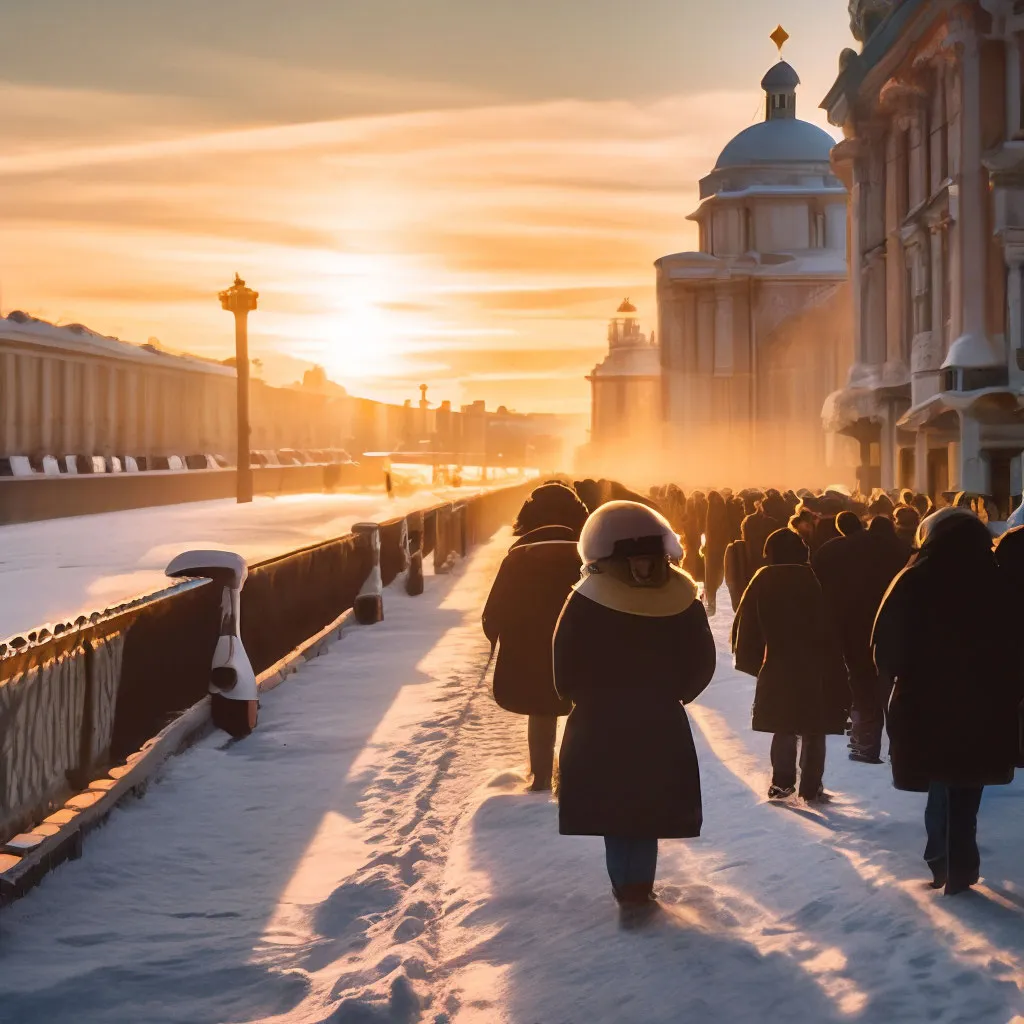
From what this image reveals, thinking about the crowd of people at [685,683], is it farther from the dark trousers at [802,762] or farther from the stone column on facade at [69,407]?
the stone column on facade at [69,407]

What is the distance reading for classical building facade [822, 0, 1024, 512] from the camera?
25062mm

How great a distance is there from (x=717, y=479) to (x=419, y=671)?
5100 cm

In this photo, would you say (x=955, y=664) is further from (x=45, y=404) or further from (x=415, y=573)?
(x=45, y=404)

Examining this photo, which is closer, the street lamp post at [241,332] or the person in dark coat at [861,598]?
A: the person in dark coat at [861,598]

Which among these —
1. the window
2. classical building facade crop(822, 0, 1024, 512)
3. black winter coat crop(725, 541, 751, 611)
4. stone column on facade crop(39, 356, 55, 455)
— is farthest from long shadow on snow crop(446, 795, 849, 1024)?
stone column on facade crop(39, 356, 55, 455)

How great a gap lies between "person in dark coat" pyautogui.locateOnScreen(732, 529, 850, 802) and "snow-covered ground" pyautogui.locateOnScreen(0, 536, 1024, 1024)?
0.91 ft

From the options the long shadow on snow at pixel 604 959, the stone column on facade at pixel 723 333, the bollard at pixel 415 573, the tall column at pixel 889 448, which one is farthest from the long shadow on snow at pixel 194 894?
the stone column on facade at pixel 723 333

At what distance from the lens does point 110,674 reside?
7207mm

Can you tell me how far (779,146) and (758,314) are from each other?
404 inches

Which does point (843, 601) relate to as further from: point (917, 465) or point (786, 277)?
point (786, 277)

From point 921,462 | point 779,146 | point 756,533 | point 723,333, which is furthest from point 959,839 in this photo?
point 779,146

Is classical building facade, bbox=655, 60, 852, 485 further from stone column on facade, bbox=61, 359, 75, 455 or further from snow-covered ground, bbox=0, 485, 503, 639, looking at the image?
stone column on facade, bbox=61, 359, 75, 455

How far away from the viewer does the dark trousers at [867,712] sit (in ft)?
27.5

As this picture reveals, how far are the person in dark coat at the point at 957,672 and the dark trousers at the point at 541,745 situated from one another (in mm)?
2436
